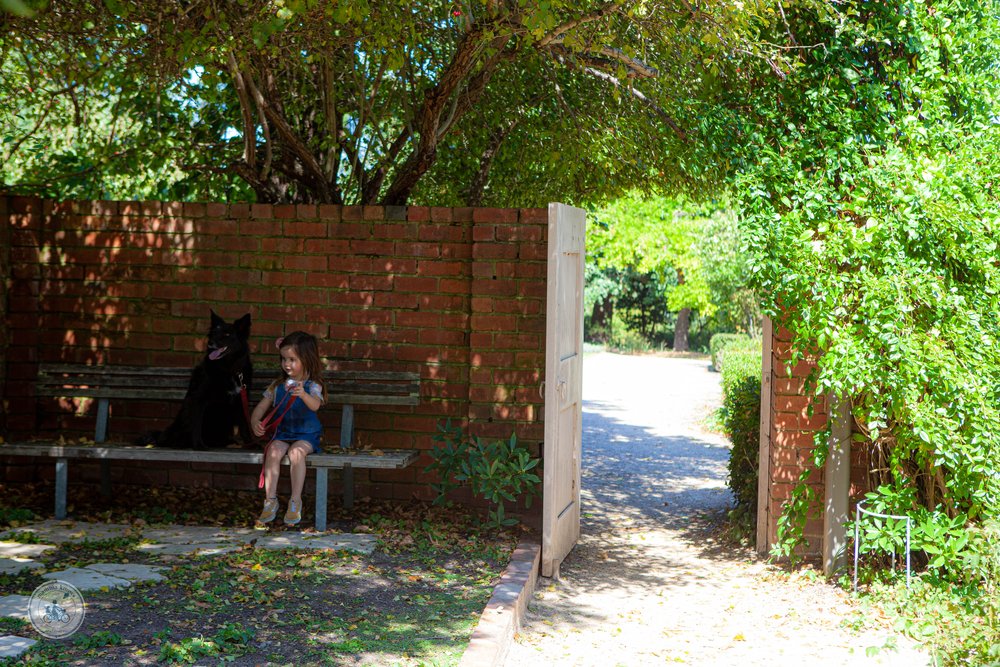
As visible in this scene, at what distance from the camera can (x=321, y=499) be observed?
6309mm

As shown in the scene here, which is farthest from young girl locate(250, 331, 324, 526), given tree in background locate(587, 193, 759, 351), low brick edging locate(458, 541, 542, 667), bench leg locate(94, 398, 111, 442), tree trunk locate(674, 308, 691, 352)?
tree trunk locate(674, 308, 691, 352)

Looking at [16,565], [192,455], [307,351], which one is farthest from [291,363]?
[16,565]

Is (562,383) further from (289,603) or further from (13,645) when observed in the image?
(13,645)

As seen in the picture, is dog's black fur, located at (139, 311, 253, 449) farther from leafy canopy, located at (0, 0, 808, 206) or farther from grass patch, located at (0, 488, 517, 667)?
leafy canopy, located at (0, 0, 808, 206)

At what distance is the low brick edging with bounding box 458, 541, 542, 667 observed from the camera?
14.3 ft

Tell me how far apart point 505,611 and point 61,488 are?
3.31 meters

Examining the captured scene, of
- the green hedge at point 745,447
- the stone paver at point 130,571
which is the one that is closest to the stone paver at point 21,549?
the stone paver at point 130,571

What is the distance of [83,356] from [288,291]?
172cm

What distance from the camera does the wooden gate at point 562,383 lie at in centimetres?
594

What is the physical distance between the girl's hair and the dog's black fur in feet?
0.92

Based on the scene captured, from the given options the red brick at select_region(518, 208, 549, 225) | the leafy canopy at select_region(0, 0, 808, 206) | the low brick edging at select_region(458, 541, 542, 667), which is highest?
the leafy canopy at select_region(0, 0, 808, 206)

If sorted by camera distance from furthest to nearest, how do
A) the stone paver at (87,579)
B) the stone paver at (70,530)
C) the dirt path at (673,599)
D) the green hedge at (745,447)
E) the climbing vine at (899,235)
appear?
the green hedge at (745,447), the stone paver at (70,530), the climbing vine at (899,235), the dirt path at (673,599), the stone paver at (87,579)

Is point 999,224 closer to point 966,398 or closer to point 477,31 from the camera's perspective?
point 966,398

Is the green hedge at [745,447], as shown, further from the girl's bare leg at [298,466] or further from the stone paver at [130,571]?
the stone paver at [130,571]
